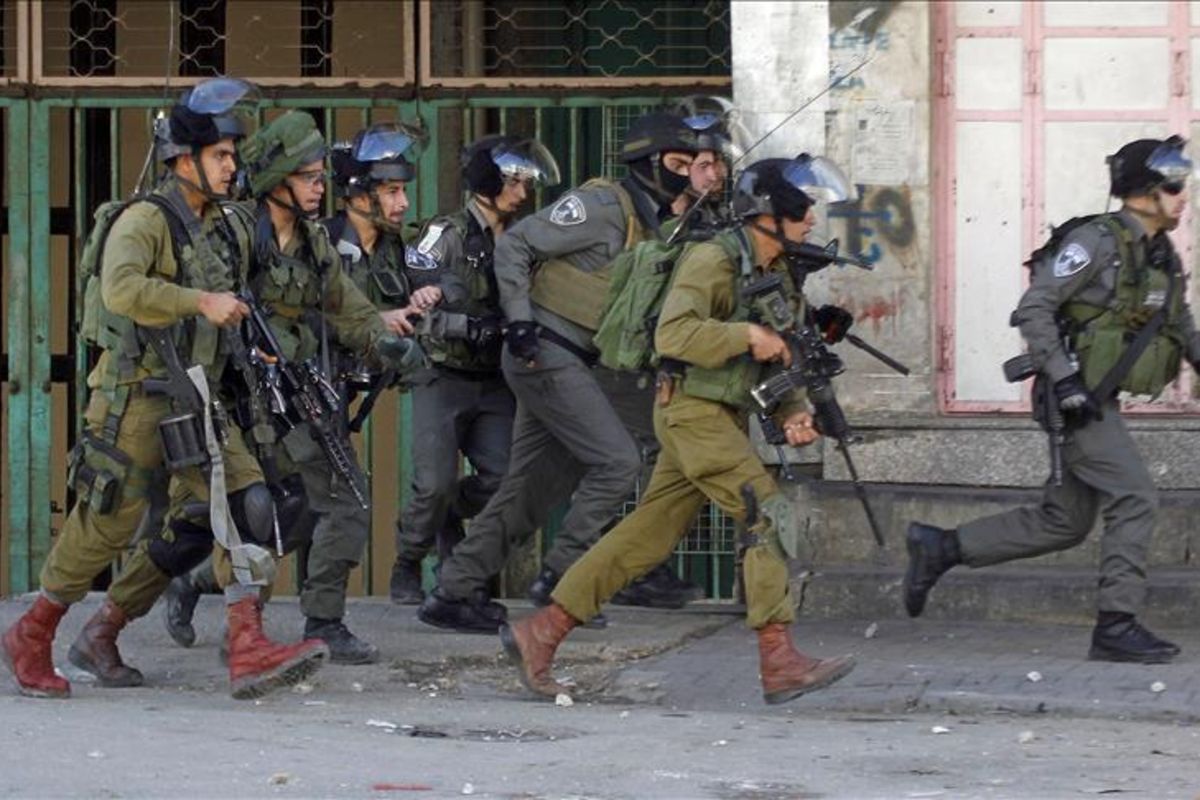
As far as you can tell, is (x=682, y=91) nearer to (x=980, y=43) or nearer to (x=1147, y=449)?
(x=980, y=43)

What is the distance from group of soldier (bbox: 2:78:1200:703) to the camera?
8273 mm

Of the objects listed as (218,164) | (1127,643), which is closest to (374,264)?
(218,164)

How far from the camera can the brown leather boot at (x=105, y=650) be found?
8.80 metres

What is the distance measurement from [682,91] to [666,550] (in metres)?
2.95

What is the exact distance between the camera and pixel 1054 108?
10633 millimetres

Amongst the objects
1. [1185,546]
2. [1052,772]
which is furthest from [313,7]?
[1052,772]

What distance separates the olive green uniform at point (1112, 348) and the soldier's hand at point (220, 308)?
262cm

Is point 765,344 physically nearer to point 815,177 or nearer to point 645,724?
point 815,177

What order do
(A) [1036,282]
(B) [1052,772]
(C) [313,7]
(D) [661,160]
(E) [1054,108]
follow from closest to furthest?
(B) [1052,772] < (A) [1036,282] < (D) [661,160] < (E) [1054,108] < (C) [313,7]

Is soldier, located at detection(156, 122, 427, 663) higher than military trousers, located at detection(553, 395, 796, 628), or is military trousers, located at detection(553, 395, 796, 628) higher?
soldier, located at detection(156, 122, 427, 663)

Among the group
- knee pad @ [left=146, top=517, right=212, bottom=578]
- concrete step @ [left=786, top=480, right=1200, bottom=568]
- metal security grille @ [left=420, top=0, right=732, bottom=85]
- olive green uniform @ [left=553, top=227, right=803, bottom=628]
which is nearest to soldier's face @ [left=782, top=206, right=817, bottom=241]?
olive green uniform @ [left=553, top=227, right=803, bottom=628]

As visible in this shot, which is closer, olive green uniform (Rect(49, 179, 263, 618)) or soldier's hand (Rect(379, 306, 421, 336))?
olive green uniform (Rect(49, 179, 263, 618))

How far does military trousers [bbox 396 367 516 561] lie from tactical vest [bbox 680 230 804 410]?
203 cm

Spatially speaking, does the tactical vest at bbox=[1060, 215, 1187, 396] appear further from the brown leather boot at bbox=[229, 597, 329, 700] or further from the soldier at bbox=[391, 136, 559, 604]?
the brown leather boot at bbox=[229, 597, 329, 700]
